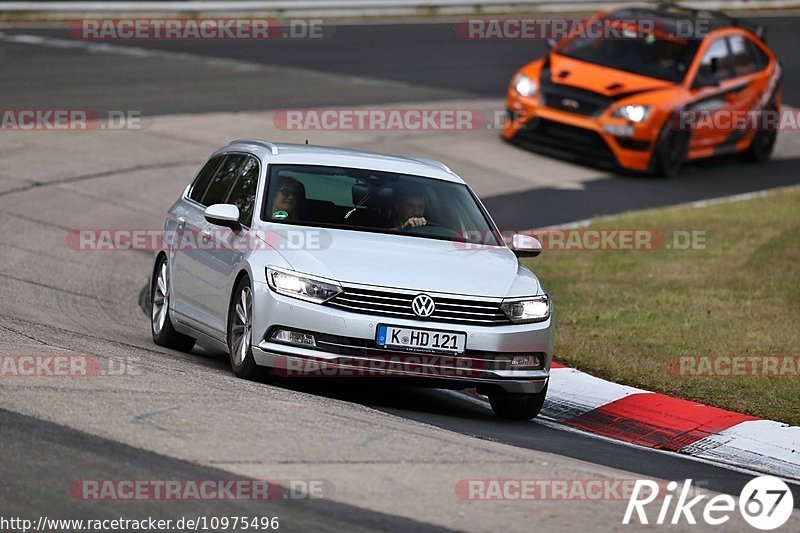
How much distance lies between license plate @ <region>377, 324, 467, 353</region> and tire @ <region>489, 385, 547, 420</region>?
32.0 inches

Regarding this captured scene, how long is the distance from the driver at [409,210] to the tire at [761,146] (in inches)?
532

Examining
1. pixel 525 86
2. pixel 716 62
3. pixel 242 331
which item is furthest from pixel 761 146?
pixel 242 331

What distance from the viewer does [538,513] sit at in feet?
22.1

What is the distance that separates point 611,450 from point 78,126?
42.7ft

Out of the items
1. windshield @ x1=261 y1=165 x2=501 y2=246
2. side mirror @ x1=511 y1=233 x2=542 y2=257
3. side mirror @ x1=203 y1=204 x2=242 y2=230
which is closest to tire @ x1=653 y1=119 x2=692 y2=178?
windshield @ x1=261 y1=165 x2=501 y2=246

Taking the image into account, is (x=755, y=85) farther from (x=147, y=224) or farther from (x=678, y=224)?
(x=147, y=224)

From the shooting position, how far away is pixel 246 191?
34.5 ft

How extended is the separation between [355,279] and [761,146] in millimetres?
15367

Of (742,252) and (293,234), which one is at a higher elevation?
(293,234)

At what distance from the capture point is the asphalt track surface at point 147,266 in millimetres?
6828

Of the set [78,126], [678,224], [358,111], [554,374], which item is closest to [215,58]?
[358,111]

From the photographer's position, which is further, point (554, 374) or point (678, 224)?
point (678, 224)

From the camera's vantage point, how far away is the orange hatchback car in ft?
68.0

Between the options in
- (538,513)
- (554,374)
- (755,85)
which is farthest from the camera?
(755,85)
